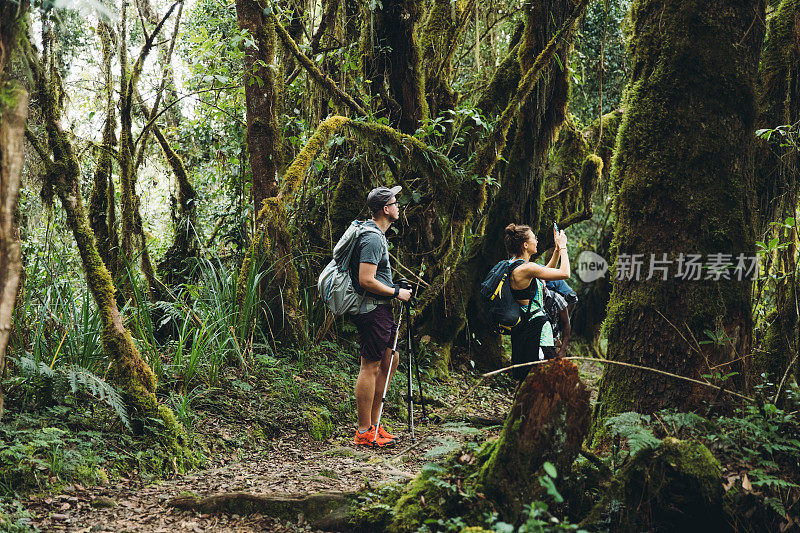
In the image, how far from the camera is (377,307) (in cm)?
513

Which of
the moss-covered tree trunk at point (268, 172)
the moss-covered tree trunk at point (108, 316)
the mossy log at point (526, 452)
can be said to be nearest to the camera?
the mossy log at point (526, 452)

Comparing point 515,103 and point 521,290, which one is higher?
point 515,103

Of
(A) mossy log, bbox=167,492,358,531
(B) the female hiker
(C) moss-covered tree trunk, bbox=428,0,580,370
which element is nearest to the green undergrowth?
(A) mossy log, bbox=167,492,358,531

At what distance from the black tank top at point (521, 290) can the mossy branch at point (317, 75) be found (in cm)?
315

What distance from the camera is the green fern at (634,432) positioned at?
2842mm

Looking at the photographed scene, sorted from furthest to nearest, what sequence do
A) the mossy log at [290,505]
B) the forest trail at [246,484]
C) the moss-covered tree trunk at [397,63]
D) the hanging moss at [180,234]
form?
the hanging moss at [180,234]
the moss-covered tree trunk at [397,63]
the forest trail at [246,484]
the mossy log at [290,505]

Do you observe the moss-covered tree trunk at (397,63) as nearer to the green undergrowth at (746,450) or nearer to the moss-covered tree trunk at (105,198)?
the moss-covered tree trunk at (105,198)

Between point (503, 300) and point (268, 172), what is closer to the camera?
point (503, 300)

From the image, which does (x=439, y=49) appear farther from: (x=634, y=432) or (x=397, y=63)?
(x=634, y=432)

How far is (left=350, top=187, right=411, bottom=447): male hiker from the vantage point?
4957mm

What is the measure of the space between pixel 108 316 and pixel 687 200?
13.5ft

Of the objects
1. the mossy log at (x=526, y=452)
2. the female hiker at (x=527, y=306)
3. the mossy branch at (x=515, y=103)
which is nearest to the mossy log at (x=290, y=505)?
the mossy log at (x=526, y=452)

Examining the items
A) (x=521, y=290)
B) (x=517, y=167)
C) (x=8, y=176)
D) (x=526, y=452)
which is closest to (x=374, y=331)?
(x=521, y=290)

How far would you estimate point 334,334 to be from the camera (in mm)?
7812
